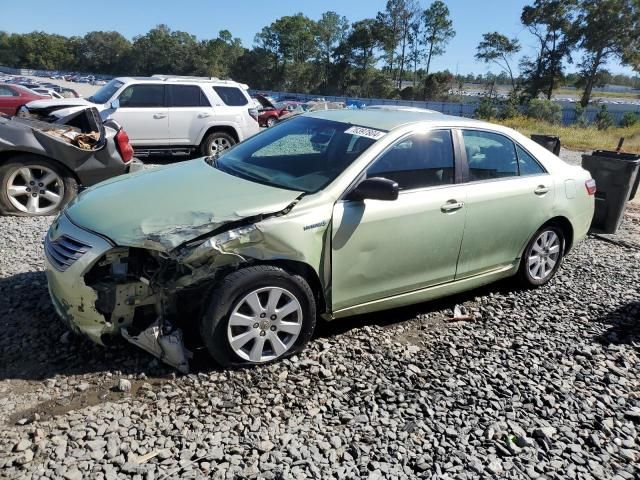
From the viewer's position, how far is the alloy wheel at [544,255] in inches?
191

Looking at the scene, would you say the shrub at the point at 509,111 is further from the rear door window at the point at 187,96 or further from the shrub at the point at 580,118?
the rear door window at the point at 187,96

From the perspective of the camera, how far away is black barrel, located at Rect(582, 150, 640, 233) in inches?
285

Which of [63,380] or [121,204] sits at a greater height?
[121,204]

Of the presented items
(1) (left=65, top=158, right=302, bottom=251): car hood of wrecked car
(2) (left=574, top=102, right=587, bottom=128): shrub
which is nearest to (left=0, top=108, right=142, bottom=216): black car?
(1) (left=65, top=158, right=302, bottom=251): car hood of wrecked car

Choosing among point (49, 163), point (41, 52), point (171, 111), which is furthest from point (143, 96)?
point (41, 52)

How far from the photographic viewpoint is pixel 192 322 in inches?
137

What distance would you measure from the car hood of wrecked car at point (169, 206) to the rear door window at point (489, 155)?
1.65m

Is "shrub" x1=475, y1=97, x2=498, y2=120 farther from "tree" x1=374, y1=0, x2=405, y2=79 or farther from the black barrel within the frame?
"tree" x1=374, y1=0, x2=405, y2=79

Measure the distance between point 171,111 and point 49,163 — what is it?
437cm

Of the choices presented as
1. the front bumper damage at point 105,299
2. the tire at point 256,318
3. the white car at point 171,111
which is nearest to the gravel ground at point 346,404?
the tire at point 256,318

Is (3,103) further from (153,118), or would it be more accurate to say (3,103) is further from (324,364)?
(324,364)

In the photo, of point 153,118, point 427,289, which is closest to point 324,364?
point 427,289

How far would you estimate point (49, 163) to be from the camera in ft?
20.7

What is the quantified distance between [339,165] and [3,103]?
19.2 m
